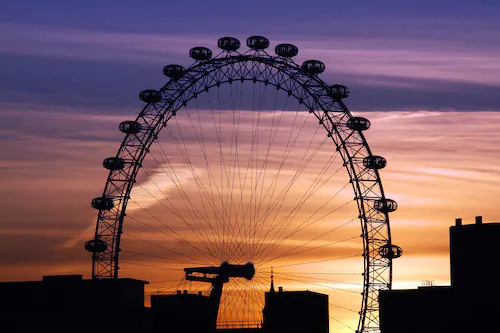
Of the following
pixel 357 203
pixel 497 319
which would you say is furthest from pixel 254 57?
pixel 497 319

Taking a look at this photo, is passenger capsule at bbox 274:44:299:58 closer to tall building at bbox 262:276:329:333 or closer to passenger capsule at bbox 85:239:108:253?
passenger capsule at bbox 85:239:108:253

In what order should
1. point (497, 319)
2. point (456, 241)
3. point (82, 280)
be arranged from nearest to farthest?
point (497, 319), point (82, 280), point (456, 241)

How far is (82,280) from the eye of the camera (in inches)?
4852

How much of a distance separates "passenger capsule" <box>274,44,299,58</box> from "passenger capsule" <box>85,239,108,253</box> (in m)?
25.8

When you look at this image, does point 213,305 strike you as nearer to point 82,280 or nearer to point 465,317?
point 82,280

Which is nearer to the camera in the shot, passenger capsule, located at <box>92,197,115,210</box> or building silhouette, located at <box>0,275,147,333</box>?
passenger capsule, located at <box>92,197,115,210</box>

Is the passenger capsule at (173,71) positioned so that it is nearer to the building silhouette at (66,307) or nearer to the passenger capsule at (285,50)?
the passenger capsule at (285,50)

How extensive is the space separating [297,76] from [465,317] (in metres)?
32.3

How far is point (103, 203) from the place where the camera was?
110 m

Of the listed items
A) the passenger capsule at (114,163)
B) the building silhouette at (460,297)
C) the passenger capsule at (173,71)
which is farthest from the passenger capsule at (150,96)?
the building silhouette at (460,297)

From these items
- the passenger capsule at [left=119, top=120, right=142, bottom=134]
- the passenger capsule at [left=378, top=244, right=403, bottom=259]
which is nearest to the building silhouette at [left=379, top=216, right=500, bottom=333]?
the passenger capsule at [left=378, top=244, right=403, bottom=259]

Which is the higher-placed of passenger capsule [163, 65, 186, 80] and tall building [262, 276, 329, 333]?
passenger capsule [163, 65, 186, 80]

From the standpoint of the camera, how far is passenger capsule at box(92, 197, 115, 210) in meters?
110

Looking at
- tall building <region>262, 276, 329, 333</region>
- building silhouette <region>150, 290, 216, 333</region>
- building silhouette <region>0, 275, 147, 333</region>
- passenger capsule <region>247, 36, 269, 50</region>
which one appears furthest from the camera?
tall building <region>262, 276, 329, 333</region>
